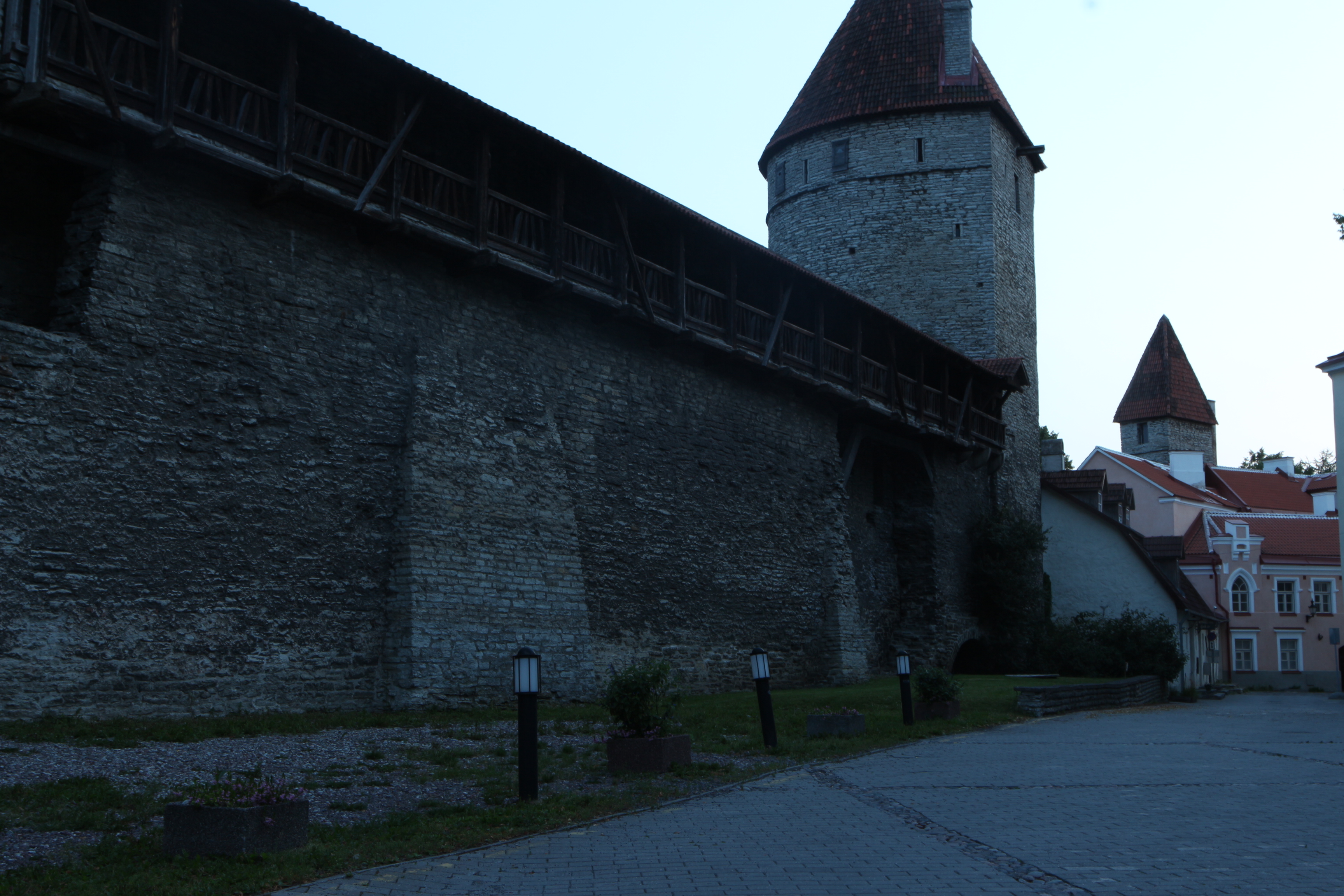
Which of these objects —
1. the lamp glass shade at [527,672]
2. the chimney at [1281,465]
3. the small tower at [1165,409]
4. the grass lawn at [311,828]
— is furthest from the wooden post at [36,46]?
the chimney at [1281,465]

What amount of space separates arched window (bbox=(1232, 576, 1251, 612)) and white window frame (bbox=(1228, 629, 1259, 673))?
836mm

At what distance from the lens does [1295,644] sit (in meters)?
43.9

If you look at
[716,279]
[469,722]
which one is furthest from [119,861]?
[716,279]

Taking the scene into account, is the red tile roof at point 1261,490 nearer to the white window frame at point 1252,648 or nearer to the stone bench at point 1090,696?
the white window frame at point 1252,648

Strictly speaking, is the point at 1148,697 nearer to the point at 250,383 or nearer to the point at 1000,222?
the point at 1000,222

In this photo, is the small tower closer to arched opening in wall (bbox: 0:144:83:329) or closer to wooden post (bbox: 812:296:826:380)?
wooden post (bbox: 812:296:826:380)

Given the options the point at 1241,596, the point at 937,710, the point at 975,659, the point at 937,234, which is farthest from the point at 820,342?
the point at 1241,596

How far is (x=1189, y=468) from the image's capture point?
54562mm

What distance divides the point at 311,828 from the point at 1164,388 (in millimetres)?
61047

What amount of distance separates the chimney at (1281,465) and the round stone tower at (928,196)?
35.0 metres

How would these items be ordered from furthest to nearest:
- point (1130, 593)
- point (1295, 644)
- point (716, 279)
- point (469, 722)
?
point (1295, 644) → point (1130, 593) → point (716, 279) → point (469, 722)

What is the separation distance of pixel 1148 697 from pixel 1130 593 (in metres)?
9.58

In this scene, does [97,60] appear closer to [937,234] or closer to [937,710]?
[937,710]

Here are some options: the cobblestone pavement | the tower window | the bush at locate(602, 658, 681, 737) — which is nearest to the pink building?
the tower window
